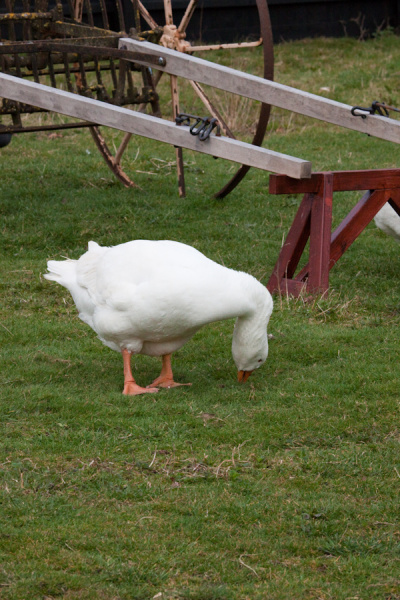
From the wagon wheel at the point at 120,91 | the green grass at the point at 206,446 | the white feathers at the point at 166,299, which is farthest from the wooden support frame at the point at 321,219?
the wagon wheel at the point at 120,91

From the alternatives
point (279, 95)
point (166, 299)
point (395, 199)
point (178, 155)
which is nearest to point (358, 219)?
point (395, 199)

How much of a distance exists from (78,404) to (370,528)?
1797 mm

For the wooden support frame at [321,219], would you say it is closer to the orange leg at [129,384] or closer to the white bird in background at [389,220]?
the white bird in background at [389,220]

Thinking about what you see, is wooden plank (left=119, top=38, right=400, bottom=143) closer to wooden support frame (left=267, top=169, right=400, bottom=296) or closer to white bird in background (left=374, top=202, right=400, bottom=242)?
wooden support frame (left=267, top=169, right=400, bottom=296)

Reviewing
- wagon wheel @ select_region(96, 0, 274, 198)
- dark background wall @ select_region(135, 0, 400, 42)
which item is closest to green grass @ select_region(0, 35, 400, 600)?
wagon wheel @ select_region(96, 0, 274, 198)

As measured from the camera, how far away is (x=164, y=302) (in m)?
4.42

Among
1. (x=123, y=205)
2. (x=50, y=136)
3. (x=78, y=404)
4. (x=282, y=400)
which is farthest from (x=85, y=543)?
(x=50, y=136)

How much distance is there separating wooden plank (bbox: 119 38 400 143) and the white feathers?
6.56 feet

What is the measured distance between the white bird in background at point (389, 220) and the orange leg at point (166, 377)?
9.10 feet

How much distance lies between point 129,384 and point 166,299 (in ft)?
2.16

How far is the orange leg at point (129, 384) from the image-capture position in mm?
4777

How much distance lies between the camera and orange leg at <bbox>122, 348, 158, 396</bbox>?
15.7 ft

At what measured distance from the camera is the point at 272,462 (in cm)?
400

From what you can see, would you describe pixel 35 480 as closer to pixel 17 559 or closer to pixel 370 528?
pixel 17 559
